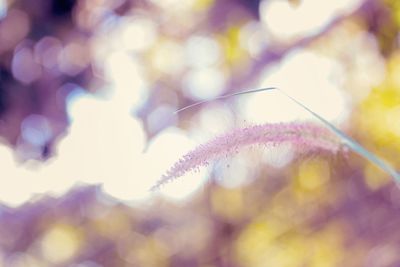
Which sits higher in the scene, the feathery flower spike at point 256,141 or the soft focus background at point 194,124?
the feathery flower spike at point 256,141

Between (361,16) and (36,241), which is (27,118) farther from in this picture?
(361,16)

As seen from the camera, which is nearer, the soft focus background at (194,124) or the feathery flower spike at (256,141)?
the feathery flower spike at (256,141)

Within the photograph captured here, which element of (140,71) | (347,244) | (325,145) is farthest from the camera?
(140,71)

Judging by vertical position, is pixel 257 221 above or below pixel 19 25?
below

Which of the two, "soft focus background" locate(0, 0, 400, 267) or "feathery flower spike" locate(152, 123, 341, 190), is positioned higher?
"feathery flower spike" locate(152, 123, 341, 190)

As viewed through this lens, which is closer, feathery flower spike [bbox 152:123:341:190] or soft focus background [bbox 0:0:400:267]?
feathery flower spike [bbox 152:123:341:190]

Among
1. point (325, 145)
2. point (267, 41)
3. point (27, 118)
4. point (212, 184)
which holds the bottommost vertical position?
point (212, 184)

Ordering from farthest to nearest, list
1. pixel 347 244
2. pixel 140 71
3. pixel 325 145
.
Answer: pixel 140 71, pixel 347 244, pixel 325 145

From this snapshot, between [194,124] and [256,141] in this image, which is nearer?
[256,141]

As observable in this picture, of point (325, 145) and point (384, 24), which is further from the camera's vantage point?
point (384, 24)

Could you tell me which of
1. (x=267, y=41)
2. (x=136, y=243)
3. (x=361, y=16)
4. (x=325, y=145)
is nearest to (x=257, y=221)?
(x=136, y=243)
